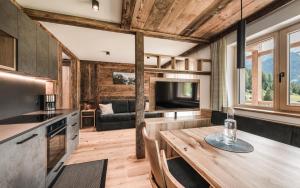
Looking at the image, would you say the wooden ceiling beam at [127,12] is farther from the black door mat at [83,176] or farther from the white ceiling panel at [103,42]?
the black door mat at [83,176]

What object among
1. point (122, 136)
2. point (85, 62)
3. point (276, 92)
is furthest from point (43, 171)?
point (85, 62)

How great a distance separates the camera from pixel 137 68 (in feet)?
8.23

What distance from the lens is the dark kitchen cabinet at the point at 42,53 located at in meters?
2.07

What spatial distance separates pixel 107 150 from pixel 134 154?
0.61 metres

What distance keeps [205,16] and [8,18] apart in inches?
98.9

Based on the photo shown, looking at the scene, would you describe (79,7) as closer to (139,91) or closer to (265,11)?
(139,91)

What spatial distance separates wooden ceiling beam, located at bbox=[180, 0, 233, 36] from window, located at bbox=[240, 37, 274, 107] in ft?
3.16

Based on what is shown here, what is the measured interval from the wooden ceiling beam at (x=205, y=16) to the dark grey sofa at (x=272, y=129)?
1.72 metres

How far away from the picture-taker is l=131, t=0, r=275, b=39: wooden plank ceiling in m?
1.88

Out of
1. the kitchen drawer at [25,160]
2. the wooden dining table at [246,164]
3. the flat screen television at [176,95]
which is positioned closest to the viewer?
the wooden dining table at [246,164]

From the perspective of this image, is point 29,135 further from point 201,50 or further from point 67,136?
point 201,50

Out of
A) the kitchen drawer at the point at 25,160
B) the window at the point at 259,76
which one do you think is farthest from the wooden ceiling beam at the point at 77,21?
the window at the point at 259,76

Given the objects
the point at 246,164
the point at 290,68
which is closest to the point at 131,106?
the point at 290,68

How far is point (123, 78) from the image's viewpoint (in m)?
5.73
